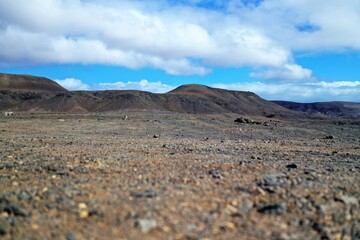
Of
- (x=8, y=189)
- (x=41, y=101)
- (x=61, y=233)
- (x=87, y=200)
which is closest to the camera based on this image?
(x=61, y=233)

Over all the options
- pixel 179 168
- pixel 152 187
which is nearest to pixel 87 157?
pixel 179 168

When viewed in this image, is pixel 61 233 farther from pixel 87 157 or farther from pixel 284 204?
pixel 87 157

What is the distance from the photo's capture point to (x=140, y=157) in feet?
34.0

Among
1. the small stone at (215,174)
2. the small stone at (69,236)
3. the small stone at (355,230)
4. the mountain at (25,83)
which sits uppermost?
the mountain at (25,83)

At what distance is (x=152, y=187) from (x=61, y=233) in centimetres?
215

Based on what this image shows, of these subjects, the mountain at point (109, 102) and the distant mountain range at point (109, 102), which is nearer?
the distant mountain range at point (109, 102)

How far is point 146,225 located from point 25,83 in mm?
122303

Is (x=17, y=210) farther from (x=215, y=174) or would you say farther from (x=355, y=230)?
(x=355, y=230)

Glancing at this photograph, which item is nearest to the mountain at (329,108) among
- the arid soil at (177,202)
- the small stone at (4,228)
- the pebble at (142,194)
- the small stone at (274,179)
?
the small stone at (274,179)

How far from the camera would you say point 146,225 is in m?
4.91

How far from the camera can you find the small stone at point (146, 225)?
483 cm

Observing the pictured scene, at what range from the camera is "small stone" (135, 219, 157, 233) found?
483 cm

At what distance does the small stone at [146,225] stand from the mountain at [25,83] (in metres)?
110

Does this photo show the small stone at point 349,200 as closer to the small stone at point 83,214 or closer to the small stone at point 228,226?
the small stone at point 228,226
